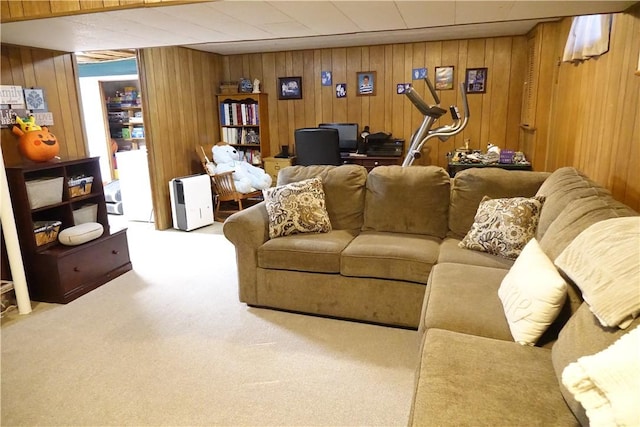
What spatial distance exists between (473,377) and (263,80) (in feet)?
17.5

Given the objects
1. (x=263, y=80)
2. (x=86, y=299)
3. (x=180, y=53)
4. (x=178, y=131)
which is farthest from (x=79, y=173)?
(x=263, y=80)

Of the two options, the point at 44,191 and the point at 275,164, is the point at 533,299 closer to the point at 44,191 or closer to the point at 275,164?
the point at 44,191

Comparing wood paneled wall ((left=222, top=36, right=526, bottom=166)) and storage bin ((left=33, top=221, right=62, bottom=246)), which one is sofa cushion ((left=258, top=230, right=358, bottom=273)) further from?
wood paneled wall ((left=222, top=36, right=526, bottom=166))

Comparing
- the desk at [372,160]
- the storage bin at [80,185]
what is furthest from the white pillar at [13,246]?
the desk at [372,160]

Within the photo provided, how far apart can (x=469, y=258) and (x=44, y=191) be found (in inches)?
115

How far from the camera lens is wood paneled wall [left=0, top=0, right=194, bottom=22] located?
2244 millimetres

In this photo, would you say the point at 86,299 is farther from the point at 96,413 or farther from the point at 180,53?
the point at 180,53

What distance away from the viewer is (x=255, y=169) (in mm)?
5449

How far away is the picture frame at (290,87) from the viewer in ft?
19.1

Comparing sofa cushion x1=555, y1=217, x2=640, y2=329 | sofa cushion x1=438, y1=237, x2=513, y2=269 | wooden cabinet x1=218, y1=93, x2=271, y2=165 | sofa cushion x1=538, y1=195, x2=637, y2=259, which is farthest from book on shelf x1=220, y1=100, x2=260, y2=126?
sofa cushion x1=555, y1=217, x2=640, y2=329

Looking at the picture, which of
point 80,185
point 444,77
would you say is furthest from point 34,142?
point 444,77

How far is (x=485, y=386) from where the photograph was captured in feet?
4.31

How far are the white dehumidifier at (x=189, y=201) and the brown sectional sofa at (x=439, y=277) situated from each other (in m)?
1.89

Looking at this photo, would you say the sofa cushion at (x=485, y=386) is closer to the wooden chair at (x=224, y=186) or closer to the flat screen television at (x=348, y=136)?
the wooden chair at (x=224, y=186)
